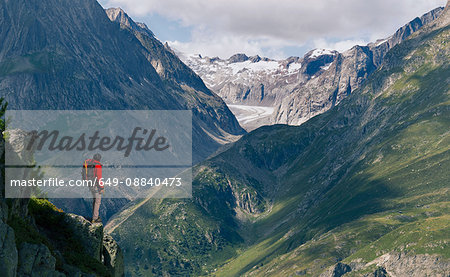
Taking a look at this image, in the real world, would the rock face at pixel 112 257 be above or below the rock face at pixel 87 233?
below

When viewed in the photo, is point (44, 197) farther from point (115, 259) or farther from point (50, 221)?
point (115, 259)

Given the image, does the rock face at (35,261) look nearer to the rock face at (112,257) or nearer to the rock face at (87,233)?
the rock face at (87,233)

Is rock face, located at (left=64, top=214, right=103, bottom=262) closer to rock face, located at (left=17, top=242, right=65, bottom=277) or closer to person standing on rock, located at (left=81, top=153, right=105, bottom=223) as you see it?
person standing on rock, located at (left=81, top=153, right=105, bottom=223)

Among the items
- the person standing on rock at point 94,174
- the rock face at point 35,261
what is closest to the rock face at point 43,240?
the rock face at point 35,261

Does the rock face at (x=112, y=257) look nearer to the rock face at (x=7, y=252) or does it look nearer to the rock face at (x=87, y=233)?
the rock face at (x=87, y=233)

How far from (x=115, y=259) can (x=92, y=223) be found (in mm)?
6935

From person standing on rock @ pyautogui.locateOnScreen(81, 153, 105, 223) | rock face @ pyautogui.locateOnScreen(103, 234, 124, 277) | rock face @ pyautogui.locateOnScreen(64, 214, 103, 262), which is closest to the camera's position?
person standing on rock @ pyautogui.locateOnScreen(81, 153, 105, 223)

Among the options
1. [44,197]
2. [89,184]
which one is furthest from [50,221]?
[89,184]

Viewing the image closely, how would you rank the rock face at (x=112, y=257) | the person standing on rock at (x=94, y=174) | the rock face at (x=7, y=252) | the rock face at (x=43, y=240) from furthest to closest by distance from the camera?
the rock face at (x=112, y=257) → the person standing on rock at (x=94, y=174) → the rock face at (x=43, y=240) → the rock face at (x=7, y=252)

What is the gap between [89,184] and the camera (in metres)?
48.6

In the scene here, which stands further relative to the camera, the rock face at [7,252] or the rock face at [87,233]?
the rock face at [87,233]

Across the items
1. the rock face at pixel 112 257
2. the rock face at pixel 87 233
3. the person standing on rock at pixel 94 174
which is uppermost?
the person standing on rock at pixel 94 174

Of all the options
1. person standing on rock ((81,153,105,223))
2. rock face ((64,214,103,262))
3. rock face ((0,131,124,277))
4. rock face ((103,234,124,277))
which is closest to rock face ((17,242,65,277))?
rock face ((0,131,124,277))

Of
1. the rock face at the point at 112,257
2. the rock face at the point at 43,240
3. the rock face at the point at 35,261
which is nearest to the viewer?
the rock face at the point at 43,240
